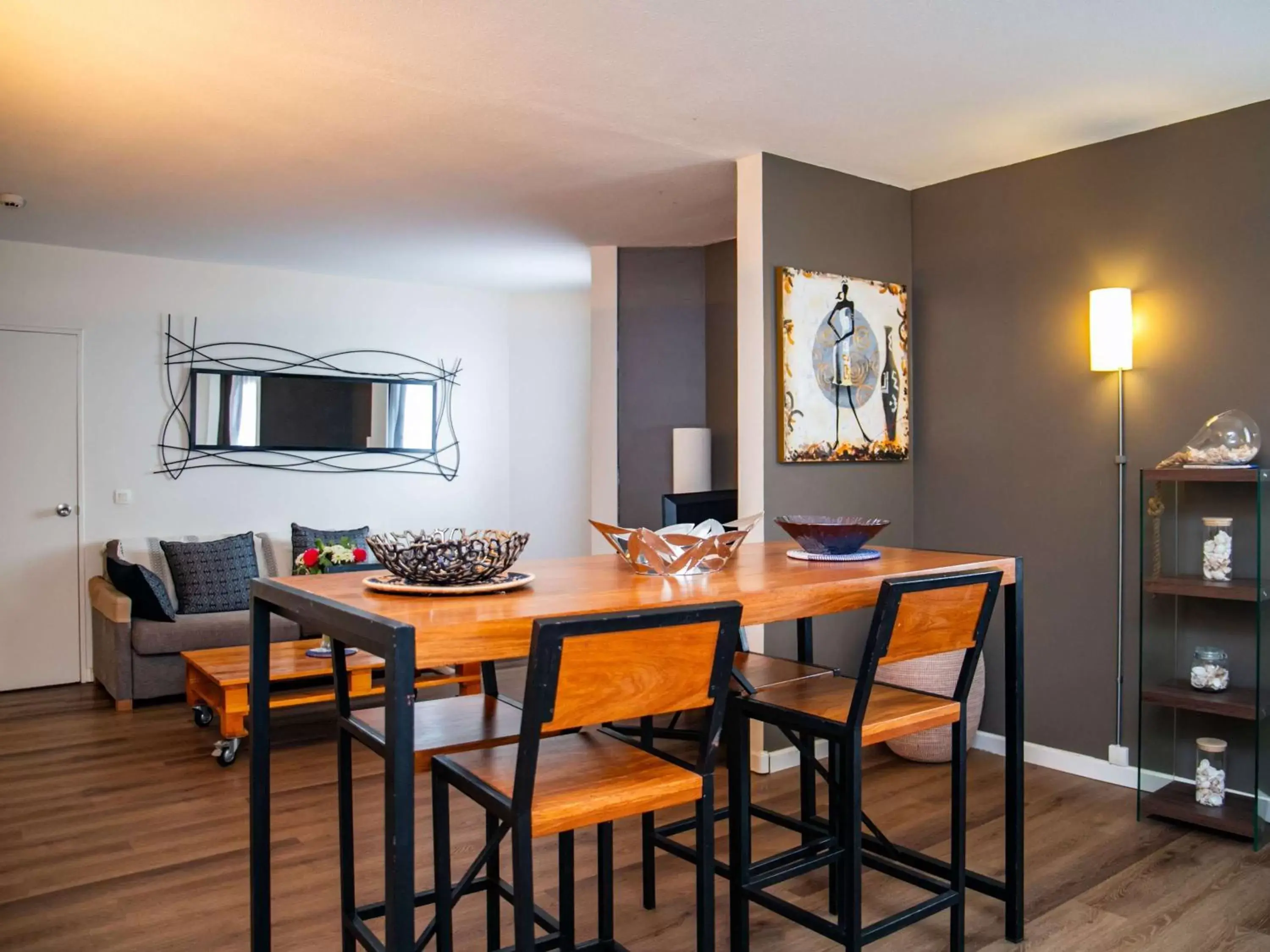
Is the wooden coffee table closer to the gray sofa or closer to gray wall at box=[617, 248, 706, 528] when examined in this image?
the gray sofa

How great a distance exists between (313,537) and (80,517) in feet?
4.13

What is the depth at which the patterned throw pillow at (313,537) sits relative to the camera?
6.04m

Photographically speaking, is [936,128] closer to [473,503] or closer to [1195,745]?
[1195,745]

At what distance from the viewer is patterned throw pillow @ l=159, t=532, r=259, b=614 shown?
547cm

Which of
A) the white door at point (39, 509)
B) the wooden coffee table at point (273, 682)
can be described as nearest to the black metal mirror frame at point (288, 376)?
the white door at point (39, 509)

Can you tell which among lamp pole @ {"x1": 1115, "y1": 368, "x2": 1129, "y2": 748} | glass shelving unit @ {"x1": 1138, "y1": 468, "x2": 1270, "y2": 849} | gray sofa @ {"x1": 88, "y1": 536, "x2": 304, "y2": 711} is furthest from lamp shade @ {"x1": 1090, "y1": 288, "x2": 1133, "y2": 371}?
gray sofa @ {"x1": 88, "y1": 536, "x2": 304, "y2": 711}

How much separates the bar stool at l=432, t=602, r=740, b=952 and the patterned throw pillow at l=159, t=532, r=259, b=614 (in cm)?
407

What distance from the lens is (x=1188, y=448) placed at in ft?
11.3

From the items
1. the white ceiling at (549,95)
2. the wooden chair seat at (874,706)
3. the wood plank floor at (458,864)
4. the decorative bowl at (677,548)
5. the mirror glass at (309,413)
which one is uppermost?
the white ceiling at (549,95)

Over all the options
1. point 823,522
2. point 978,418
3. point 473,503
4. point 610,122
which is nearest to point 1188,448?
point 978,418

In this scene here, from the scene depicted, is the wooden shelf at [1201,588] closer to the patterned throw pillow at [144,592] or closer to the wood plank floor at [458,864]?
the wood plank floor at [458,864]

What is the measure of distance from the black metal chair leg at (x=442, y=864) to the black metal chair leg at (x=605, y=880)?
0.39 metres

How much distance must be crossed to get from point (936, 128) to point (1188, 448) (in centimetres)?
145

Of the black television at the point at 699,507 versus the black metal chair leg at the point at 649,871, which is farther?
the black television at the point at 699,507
